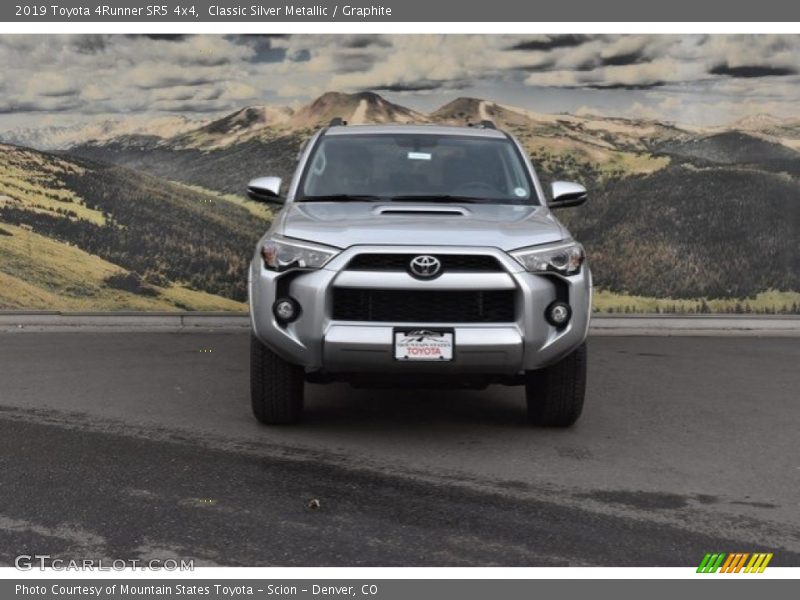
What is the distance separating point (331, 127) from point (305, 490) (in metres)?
3.48

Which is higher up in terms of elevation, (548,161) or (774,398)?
(548,161)

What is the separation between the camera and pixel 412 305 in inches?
240

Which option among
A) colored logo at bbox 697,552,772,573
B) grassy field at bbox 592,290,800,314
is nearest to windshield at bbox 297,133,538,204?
colored logo at bbox 697,552,772,573

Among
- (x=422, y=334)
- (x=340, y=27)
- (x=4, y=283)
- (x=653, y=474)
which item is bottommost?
(x=4, y=283)

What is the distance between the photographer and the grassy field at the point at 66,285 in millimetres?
11500

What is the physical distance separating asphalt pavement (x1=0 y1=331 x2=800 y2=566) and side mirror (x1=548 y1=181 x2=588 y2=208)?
139 cm

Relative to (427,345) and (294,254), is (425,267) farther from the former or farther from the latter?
(294,254)

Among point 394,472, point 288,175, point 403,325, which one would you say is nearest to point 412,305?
point 403,325

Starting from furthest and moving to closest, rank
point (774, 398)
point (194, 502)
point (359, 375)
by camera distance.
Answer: point (774, 398) → point (359, 375) → point (194, 502)

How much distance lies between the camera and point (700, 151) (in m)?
12.0

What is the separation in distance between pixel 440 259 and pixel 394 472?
1.19 metres

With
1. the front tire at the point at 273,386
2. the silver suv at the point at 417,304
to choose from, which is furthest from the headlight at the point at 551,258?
the front tire at the point at 273,386

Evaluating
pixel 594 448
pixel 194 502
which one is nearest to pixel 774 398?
pixel 594 448

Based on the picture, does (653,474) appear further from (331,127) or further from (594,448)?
(331,127)
